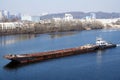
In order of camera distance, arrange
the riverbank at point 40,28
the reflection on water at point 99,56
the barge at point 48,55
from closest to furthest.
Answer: the barge at point 48,55 < the reflection on water at point 99,56 < the riverbank at point 40,28

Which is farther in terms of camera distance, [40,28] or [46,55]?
[40,28]

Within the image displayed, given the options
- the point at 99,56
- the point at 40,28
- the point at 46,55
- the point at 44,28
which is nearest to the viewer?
the point at 46,55

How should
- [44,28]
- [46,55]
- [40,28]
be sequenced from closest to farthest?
[46,55] → [40,28] → [44,28]

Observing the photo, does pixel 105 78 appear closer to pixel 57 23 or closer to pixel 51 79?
pixel 51 79

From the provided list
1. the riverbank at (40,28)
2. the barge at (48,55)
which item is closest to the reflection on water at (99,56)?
the barge at (48,55)

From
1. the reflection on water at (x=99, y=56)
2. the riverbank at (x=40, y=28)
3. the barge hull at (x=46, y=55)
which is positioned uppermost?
the riverbank at (x=40, y=28)

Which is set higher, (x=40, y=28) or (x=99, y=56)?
(x=40, y=28)

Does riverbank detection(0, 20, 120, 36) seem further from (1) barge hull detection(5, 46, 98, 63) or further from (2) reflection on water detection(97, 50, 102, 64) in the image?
(2) reflection on water detection(97, 50, 102, 64)

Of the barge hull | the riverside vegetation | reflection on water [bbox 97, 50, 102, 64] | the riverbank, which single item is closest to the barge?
the barge hull

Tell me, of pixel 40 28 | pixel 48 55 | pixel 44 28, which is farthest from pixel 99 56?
pixel 44 28

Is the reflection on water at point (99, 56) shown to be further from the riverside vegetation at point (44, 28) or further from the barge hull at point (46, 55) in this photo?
the riverside vegetation at point (44, 28)

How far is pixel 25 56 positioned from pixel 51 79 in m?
2.11

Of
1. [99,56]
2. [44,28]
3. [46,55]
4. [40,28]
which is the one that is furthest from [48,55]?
[44,28]

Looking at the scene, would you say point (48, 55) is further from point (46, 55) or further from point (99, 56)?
point (99, 56)
